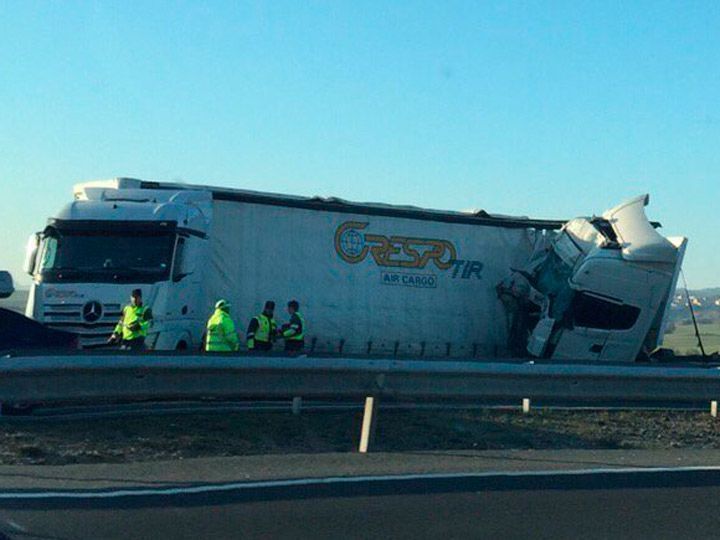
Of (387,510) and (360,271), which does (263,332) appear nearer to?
(360,271)

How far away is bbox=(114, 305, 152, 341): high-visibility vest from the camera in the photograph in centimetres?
1579

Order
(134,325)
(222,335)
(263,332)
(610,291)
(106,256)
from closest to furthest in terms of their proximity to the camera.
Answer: (222,335), (134,325), (263,332), (106,256), (610,291)

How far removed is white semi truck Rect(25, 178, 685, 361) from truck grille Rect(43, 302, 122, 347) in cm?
2

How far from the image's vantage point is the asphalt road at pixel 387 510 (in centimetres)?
711

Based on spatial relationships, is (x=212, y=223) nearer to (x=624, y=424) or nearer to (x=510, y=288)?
(x=510, y=288)

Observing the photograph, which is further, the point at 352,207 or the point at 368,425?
the point at 352,207

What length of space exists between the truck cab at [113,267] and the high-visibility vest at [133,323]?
79 cm

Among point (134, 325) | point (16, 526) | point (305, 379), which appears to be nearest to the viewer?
point (16, 526)

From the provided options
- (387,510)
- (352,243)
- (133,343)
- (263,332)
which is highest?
(352,243)

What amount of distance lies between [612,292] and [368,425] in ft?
39.6

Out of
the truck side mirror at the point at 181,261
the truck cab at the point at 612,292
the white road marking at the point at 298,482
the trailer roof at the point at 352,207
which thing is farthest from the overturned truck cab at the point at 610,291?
the white road marking at the point at 298,482

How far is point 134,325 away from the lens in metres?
15.8

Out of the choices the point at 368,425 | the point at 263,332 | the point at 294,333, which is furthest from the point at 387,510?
the point at 294,333

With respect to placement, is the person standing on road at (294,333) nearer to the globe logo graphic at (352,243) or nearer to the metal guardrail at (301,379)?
the globe logo graphic at (352,243)
